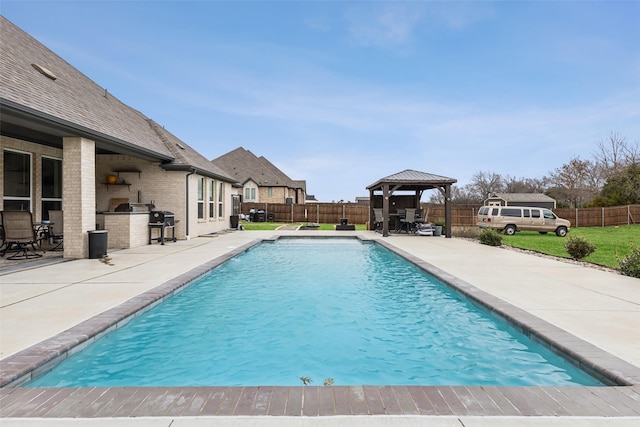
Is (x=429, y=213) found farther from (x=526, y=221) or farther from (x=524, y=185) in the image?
(x=524, y=185)

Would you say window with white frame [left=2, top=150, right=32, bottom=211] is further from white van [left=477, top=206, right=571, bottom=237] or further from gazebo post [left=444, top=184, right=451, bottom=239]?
white van [left=477, top=206, right=571, bottom=237]

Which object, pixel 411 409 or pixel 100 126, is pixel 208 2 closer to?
pixel 100 126

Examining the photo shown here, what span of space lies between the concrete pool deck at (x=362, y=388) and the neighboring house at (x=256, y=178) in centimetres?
3130

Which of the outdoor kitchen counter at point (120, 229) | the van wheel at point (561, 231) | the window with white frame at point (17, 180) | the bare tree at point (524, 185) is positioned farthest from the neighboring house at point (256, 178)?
the bare tree at point (524, 185)

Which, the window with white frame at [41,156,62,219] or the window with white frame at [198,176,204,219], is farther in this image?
the window with white frame at [198,176,204,219]

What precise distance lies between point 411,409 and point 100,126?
10.3 m

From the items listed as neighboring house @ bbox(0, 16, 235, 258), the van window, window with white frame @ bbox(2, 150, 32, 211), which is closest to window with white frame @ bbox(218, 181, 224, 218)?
neighboring house @ bbox(0, 16, 235, 258)

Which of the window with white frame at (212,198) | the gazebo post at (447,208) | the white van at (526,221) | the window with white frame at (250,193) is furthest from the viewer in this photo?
the window with white frame at (250,193)

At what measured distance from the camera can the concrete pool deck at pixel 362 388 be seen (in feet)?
7.19

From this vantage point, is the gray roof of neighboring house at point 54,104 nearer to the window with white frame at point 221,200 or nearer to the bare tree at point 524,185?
the window with white frame at point 221,200

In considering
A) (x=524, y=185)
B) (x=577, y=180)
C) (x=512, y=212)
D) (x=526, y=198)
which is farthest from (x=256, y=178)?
(x=524, y=185)

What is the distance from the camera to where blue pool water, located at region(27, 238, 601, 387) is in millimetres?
3174

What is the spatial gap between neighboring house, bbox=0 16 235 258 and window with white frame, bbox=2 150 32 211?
0.03m

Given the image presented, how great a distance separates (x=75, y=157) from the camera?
8.59m
